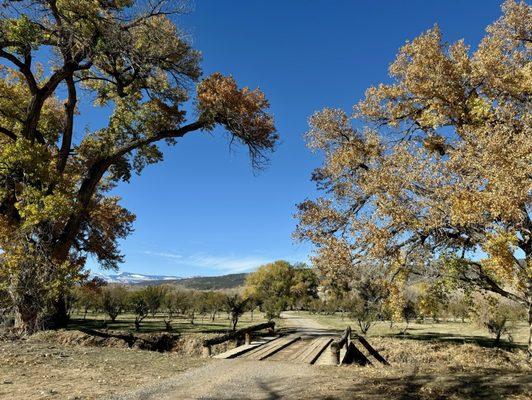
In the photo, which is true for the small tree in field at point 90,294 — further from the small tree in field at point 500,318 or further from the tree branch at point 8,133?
the small tree in field at point 500,318

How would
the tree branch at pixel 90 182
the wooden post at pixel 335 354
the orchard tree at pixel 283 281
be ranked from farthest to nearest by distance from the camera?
the orchard tree at pixel 283 281, the tree branch at pixel 90 182, the wooden post at pixel 335 354

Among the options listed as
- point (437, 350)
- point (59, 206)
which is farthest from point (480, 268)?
point (59, 206)

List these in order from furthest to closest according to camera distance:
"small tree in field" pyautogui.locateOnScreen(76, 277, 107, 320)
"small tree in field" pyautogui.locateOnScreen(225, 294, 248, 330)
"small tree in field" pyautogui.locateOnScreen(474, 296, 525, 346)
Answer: "small tree in field" pyautogui.locateOnScreen(225, 294, 248, 330)
"small tree in field" pyautogui.locateOnScreen(474, 296, 525, 346)
"small tree in field" pyautogui.locateOnScreen(76, 277, 107, 320)

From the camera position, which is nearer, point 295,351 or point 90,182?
point 295,351

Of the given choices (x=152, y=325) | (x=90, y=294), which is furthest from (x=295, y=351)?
(x=90, y=294)

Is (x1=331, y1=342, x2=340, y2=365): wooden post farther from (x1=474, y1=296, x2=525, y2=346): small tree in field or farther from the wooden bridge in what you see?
(x1=474, y1=296, x2=525, y2=346): small tree in field

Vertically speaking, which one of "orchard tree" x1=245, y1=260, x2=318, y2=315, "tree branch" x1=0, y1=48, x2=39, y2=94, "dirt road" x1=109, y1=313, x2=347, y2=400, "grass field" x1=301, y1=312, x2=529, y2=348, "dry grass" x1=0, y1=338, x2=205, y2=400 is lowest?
"grass field" x1=301, y1=312, x2=529, y2=348

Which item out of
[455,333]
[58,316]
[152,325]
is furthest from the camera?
[152,325]

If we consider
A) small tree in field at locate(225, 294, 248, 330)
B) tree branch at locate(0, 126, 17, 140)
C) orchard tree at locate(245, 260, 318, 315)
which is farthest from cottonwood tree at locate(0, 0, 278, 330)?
orchard tree at locate(245, 260, 318, 315)

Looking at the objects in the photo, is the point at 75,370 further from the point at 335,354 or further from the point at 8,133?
the point at 8,133

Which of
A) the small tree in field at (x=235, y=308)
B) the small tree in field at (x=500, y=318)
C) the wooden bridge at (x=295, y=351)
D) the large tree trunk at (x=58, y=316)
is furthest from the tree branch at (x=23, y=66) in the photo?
the small tree in field at (x=500, y=318)

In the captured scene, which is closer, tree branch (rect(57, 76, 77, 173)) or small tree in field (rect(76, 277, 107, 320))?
tree branch (rect(57, 76, 77, 173))

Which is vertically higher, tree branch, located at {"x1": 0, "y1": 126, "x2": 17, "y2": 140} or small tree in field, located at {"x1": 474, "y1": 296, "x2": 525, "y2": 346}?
tree branch, located at {"x1": 0, "y1": 126, "x2": 17, "y2": 140}

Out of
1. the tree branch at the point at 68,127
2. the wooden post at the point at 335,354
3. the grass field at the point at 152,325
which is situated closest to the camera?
the wooden post at the point at 335,354
